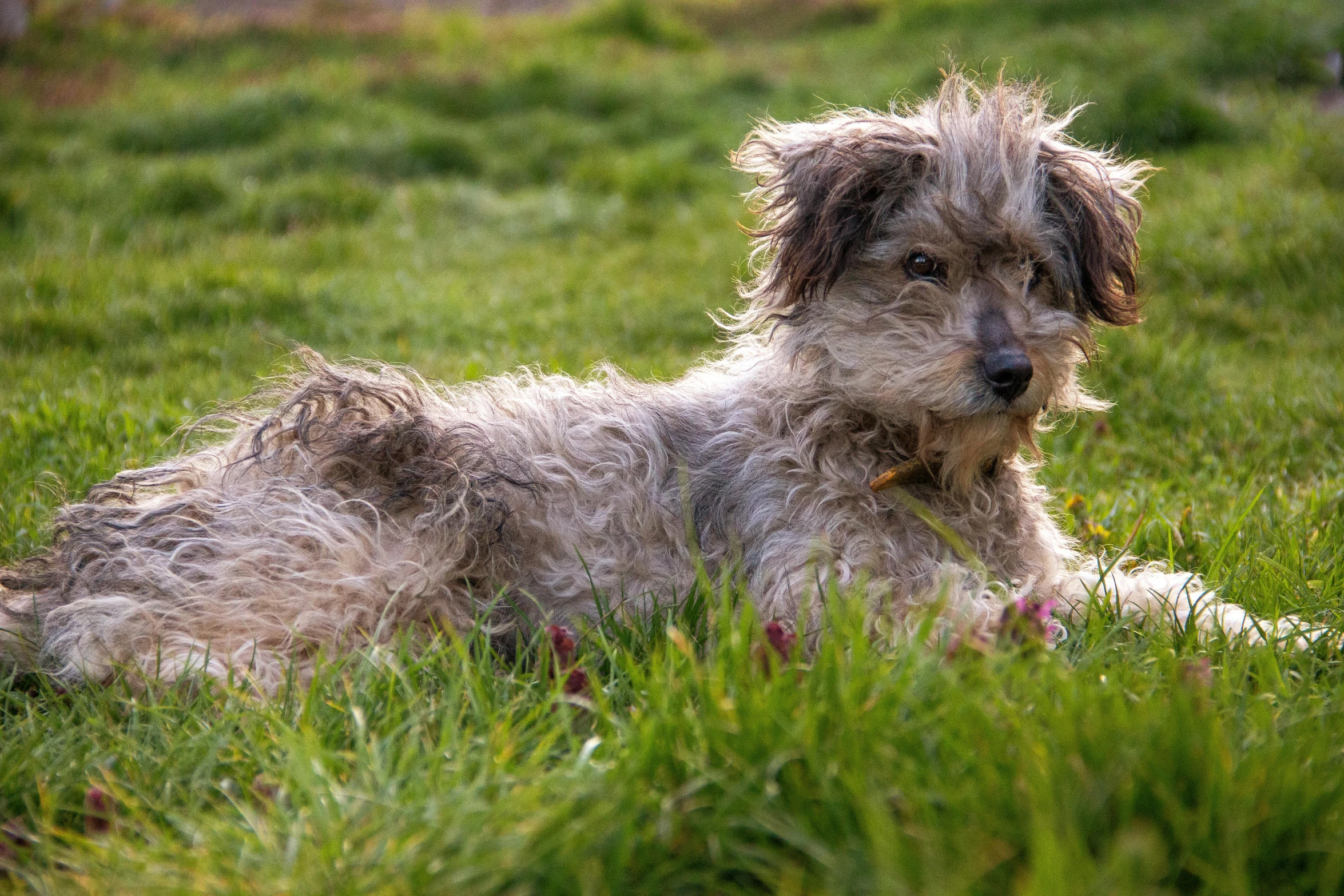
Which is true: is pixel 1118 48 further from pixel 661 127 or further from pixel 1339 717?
pixel 1339 717

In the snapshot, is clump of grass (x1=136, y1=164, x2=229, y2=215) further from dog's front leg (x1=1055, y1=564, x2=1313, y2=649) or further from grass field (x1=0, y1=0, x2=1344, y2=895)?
dog's front leg (x1=1055, y1=564, x2=1313, y2=649)

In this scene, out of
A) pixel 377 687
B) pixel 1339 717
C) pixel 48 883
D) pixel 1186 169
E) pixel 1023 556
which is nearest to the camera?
pixel 48 883

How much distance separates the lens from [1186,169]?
969cm

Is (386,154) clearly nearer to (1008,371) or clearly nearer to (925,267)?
(925,267)

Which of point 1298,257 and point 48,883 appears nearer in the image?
point 48,883

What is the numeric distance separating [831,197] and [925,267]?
0.41m

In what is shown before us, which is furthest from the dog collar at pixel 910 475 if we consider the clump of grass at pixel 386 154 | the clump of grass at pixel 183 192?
the clump of grass at pixel 386 154

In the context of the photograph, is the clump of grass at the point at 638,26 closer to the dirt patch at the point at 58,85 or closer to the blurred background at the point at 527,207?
the blurred background at the point at 527,207

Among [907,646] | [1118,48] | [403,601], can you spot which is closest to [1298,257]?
[1118,48]

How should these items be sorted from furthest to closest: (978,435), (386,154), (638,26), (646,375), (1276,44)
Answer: (638,26) → (386,154) → (1276,44) → (646,375) → (978,435)

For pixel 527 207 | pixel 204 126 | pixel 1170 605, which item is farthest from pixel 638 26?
pixel 1170 605

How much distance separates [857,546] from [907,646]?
0.90 meters

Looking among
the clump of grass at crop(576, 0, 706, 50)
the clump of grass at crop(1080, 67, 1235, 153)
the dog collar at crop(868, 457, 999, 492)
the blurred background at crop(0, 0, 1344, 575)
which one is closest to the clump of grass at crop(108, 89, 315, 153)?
the blurred background at crop(0, 0, 1344, 575)

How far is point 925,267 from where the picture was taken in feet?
12.6
